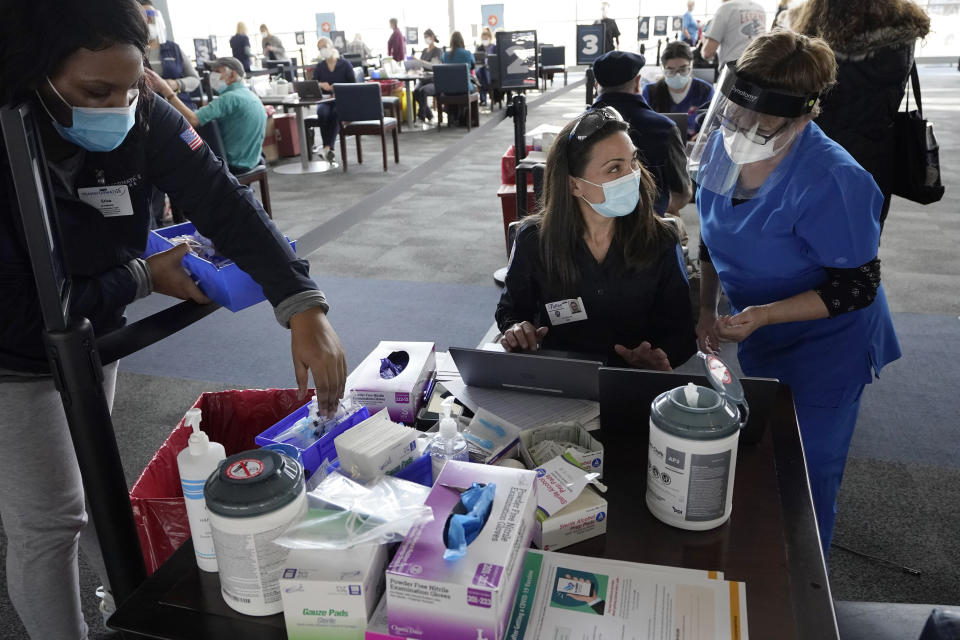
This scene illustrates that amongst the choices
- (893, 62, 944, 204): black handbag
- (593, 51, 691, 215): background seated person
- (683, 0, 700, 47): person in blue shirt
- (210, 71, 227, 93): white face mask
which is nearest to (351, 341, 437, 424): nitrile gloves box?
(893, 62, 944, 204): black handbag

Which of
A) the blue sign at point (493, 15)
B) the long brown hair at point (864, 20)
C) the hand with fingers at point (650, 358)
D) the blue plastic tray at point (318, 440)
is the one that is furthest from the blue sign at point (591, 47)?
the blue sign at point (493, 15)

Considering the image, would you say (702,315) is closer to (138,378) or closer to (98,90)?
(98,90)

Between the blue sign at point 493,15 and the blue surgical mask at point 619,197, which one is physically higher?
the blue sign at point 493,15

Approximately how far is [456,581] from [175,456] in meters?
0.98

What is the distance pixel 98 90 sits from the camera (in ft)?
3.57

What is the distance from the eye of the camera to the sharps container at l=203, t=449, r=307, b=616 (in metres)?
0.81

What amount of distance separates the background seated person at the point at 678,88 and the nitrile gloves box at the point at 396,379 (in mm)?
3809

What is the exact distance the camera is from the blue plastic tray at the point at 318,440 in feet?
3.62

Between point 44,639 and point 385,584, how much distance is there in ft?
3.14

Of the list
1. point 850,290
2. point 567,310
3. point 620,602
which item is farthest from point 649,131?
point 620,602

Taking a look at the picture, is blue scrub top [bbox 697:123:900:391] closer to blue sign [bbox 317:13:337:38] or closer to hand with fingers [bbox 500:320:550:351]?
hand with fingers [bbox 500:320:550:351]

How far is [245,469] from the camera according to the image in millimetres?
854

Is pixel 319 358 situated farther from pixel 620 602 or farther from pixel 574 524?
pixel 620 602

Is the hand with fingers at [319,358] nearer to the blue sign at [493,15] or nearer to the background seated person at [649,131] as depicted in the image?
the background seated person at [649,131]
